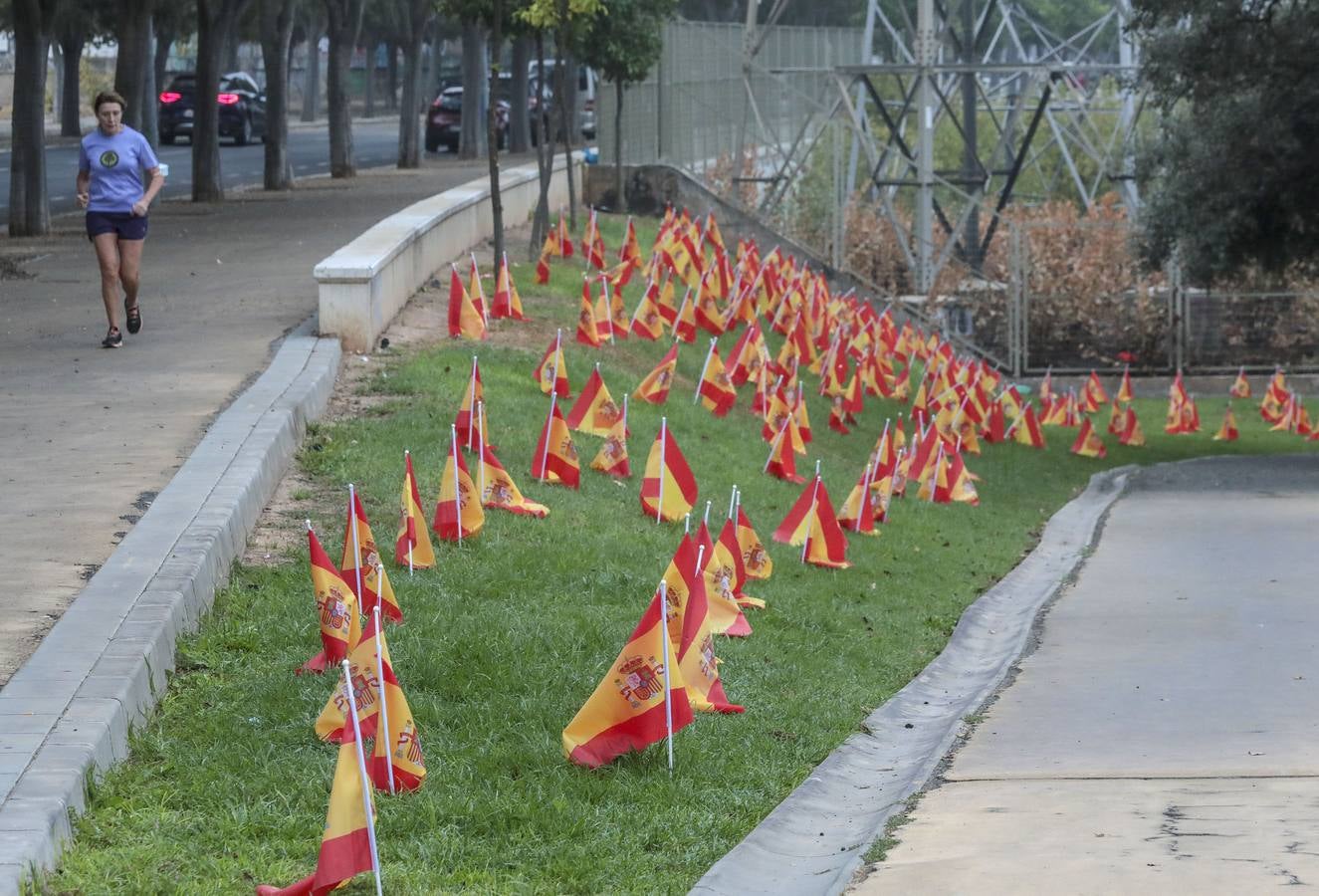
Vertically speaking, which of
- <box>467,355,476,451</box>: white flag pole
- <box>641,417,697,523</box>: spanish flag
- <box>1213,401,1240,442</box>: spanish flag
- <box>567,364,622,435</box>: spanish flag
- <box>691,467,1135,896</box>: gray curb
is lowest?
<box>1213,401,1240,442</box>: spanish flag

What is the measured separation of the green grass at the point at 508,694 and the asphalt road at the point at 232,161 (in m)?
18.4

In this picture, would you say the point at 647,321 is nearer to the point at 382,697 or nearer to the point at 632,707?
the point at 632,707

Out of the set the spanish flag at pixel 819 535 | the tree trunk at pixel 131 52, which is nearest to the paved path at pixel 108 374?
the tree trunk at pixel 131 52

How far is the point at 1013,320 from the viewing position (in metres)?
29.7

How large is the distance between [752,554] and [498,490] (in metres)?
1.41

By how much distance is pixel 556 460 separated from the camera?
40.0ft

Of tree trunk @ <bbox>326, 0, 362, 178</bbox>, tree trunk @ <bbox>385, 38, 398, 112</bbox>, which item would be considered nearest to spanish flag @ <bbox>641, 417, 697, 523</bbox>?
tree trunk @ <bbox>326, 0, 362, 178</bbox>

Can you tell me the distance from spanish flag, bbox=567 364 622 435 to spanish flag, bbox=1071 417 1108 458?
9.77 m

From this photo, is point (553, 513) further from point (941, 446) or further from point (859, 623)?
point (941, 446)

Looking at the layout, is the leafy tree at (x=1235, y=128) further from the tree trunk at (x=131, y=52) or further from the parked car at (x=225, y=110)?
the parked car at (x=225, y=110)

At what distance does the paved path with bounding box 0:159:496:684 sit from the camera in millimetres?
8734

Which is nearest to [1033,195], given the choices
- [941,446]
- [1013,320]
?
[1013,320]

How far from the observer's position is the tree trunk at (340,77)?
35.7 metres

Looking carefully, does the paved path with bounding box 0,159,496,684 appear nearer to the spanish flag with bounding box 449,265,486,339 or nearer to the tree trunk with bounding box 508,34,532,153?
the spanish flag with bounding box 449,265,486,339
